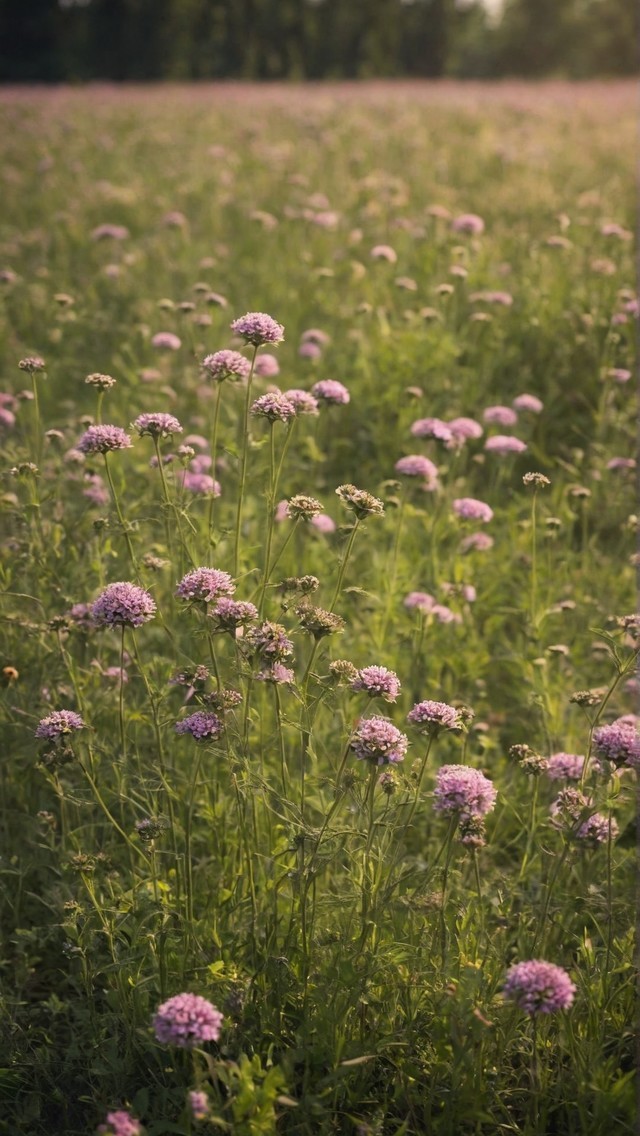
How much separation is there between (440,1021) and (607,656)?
1990mm

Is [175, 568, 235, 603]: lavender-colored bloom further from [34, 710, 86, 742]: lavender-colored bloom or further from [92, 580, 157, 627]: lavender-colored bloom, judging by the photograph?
[34, 710, 86, 742]: lavender-colored bloom

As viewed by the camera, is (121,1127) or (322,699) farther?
(322,699)

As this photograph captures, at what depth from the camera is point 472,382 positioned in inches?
210

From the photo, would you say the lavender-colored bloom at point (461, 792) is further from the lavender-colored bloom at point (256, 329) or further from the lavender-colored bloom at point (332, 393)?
the lavender-colored bloom at point (332, 393)

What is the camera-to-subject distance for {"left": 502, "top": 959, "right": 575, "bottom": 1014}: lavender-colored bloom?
1.80 metres

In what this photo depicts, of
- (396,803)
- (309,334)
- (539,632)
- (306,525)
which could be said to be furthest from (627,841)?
(309,334)

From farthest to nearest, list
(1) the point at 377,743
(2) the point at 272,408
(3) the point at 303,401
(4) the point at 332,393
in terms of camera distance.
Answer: (4) the point at 332,393 → (3) the point at 303,401 → (2) the point at 272,408 → (1) the point at 377,743

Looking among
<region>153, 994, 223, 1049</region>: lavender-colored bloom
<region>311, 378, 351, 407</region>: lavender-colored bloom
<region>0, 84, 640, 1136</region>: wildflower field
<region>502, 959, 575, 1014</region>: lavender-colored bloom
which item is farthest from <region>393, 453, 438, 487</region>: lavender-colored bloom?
<region>153, 994, 223, 1049</region>: lavender-colored bloom

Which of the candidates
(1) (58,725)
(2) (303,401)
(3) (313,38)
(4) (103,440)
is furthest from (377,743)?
(3) (313,38)

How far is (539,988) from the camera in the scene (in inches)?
71.2

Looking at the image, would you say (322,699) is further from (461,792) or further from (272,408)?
(272,408)

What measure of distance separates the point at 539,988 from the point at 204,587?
989 millimetres

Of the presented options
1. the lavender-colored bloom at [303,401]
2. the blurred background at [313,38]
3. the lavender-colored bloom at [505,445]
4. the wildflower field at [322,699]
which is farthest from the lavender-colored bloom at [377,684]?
the blurred background at [313,38]

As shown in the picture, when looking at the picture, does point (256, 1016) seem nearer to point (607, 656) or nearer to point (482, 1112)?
point (482, 1112)
